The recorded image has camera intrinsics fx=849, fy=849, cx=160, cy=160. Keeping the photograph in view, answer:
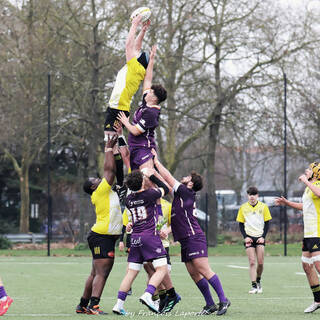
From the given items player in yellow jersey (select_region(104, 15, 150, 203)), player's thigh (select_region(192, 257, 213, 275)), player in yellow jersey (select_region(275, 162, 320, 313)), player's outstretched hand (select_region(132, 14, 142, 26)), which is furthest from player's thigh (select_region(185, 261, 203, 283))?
player's outstretched hand (select_region(132, 14, 142, 26))

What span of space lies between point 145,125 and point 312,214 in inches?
112

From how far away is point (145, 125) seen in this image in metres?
12.2

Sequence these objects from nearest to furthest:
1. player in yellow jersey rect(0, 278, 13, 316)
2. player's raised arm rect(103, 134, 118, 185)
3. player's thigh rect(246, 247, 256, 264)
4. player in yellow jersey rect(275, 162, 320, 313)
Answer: player in yellow jersey rect(0, 278, 13, 316) < player's raised arm rect(103, 134, 118, 185) < player in yellow jersey rect(275, 162, 320, 313) < player's thigh rect(246, 247, 256, 264)

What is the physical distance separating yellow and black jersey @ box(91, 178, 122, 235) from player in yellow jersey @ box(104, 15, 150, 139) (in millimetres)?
853

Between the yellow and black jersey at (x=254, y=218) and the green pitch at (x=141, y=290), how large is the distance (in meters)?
1.18

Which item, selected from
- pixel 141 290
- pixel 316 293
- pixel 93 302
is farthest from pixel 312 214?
pixel 141 290

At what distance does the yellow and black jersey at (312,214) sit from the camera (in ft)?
41.4

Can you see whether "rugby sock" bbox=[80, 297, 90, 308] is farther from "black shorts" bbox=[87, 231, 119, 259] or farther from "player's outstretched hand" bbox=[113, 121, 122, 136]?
"player's outstretched hand" bbox=[113, 121, 122, 136]

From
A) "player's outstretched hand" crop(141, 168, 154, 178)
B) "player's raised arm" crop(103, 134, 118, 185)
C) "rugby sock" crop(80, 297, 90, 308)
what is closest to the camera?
"player's outstretched hand" crop(141, 168, 154, 178)

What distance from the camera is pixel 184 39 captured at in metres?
37.5

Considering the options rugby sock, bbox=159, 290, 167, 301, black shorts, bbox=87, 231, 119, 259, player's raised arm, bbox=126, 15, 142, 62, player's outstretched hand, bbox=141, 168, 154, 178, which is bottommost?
rugby sock, bbox=159, 290, 167, 301

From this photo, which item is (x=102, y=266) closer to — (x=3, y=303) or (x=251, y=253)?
(x=3, y=303)

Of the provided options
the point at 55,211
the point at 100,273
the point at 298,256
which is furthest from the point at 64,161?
the point at 100,273

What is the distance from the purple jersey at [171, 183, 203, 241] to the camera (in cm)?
1209
